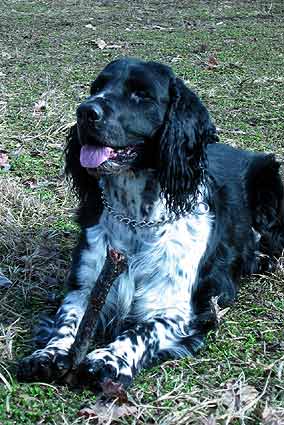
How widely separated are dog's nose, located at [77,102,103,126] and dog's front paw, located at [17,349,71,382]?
1.11 meters

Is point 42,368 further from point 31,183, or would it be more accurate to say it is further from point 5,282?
point 31,183

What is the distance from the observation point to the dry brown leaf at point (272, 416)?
350 cm

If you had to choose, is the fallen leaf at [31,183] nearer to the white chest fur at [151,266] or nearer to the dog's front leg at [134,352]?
the white chest fur at [151,266]

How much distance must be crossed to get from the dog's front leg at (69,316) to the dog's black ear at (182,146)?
0.46 metres

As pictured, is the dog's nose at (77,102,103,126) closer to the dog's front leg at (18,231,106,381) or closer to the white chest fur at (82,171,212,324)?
the white chest fur at (82,171,212,324)

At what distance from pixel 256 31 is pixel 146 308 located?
980cm

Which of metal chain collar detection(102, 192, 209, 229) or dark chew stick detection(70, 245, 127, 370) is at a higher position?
metal chain collar detection(102, 192, 209, 229)

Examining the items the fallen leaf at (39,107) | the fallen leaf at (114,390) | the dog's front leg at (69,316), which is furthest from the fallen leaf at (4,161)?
the fallen leaf at (114,390)

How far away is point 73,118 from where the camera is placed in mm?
8000

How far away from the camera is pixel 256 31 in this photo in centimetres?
1345

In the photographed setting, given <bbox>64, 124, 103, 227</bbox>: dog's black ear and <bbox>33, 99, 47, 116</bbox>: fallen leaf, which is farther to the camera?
<bbox>33, 99, 47, 116</bbox>: fallen leaf

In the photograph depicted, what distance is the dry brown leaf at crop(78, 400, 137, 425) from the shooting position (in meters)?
3.52

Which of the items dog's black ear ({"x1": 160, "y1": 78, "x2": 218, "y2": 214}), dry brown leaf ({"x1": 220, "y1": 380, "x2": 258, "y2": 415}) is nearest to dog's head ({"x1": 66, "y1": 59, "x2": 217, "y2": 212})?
dog's black ear ({"x1": 160, "y1": 78, "x2": 218, "y2": 214})

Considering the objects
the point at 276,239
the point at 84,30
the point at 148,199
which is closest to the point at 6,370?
the point at 148,199
